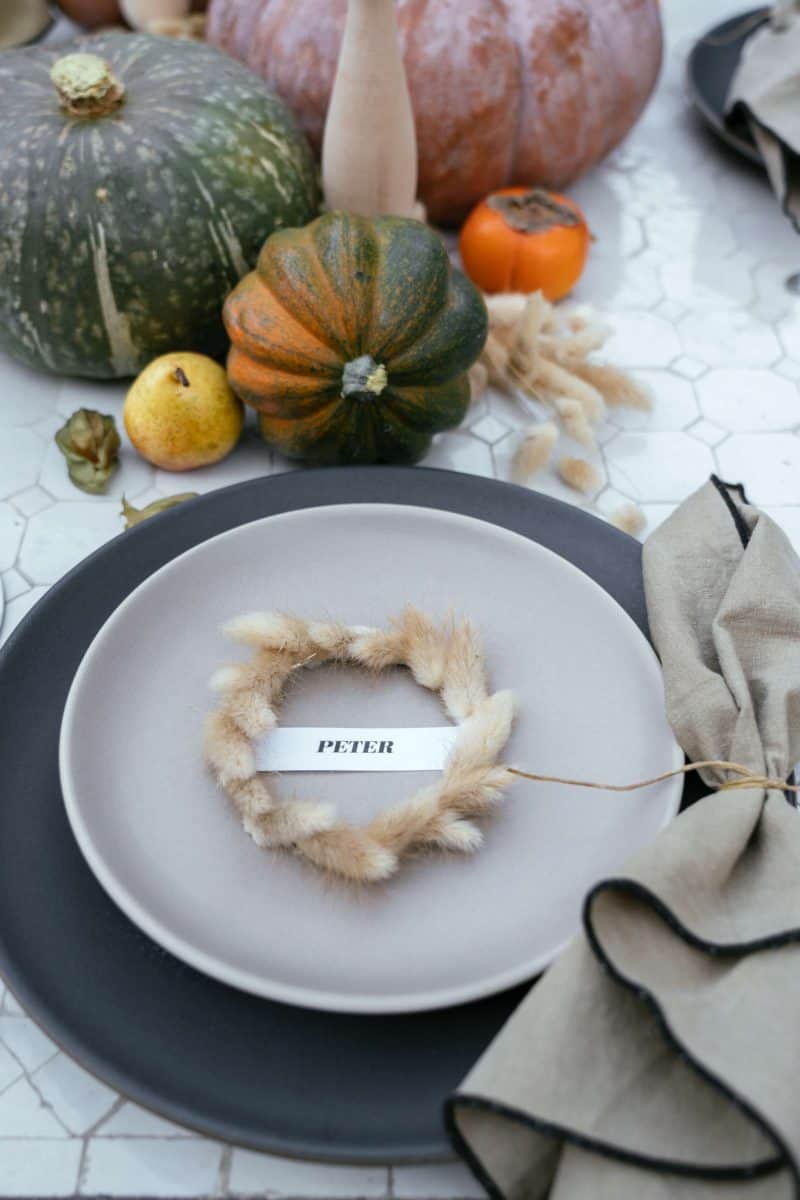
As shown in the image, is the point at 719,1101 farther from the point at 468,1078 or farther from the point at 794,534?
the point at 794,534

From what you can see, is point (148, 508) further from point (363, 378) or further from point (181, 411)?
point (363, 378)

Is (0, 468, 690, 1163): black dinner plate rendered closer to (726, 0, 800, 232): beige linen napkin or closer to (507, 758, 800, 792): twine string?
(507, 758, 800, 792): twine string

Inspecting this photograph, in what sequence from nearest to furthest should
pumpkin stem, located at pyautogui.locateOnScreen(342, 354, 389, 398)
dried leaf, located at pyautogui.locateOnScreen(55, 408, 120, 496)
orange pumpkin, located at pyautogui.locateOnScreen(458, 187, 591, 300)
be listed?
1. pumpkin stem, located at pyautogui.locateOnScreen(342, 354, 389, 398)
2. dried leaf, located at pyautogui.locateOnScreen(55, 408, 120, 496)
3. orange pumpkin, located at pyautogui.locateOnScreen(458, 187, 591, 300)

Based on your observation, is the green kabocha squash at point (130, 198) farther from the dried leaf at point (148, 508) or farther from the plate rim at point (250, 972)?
the plate rim at point (250, 972)

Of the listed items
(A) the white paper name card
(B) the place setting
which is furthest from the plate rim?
(A) the white paper name card

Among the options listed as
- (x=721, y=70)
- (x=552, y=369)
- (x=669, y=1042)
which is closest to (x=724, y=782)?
(x=669, y=1042)

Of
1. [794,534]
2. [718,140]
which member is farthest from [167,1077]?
[718,140]

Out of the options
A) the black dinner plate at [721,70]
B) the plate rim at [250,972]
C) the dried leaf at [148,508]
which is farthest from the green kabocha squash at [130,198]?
the black dinner plate at [721,70]
